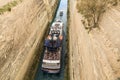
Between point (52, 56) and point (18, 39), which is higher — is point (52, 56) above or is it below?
below

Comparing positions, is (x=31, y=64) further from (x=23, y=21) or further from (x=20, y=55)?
(x=23, y=21)

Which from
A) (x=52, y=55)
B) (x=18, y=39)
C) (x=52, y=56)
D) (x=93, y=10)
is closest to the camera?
(x=93, y=10)

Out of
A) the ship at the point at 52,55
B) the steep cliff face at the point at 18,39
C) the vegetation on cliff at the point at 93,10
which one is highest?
the vegetation on cliff at the point at 93,10

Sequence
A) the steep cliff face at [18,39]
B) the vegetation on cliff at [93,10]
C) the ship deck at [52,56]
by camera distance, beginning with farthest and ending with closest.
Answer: the ship deck at [52,56] → the steep cliff face at [18,39] → the vegetation on cliff at [93,10]

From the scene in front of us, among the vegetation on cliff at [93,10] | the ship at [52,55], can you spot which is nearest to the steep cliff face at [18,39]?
the ship at [52,55]

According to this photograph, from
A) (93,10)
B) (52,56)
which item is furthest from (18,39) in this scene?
(93,10)

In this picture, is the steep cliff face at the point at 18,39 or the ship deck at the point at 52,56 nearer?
the steep cliff face at the point at 18,39

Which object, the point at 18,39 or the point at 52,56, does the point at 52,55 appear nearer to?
the point at 52,56

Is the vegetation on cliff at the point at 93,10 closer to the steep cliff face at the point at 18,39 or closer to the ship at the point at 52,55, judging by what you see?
the ship at the point at 52,55
